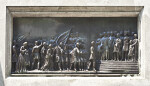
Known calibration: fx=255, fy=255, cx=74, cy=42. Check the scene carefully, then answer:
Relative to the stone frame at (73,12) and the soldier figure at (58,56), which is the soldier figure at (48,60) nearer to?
the soldier figure at (58,56)

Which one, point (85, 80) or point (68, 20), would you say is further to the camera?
point (68, 20)

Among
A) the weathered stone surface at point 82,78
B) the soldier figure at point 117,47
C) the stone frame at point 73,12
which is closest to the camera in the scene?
the weathered stone surface at point 82,78

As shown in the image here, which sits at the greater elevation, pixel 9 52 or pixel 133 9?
pixel 133 9

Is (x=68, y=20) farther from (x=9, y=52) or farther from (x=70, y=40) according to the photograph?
(x=9, y=52)

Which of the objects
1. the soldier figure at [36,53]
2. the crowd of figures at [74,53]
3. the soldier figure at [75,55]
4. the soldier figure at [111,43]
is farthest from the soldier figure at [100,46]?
the soldier figure at [36,53]

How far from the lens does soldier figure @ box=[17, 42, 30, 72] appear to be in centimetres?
863

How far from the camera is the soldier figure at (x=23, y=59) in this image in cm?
863

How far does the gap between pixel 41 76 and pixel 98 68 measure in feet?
6.38

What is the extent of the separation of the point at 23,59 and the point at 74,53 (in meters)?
1.74

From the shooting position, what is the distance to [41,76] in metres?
8.61

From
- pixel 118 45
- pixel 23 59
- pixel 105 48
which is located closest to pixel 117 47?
pixel 118 45

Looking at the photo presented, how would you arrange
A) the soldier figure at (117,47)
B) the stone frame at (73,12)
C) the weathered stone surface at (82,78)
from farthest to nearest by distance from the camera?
the soldier figure at (117,47), the stone frame at (73,12), the weathered stone surface at (82,78)
